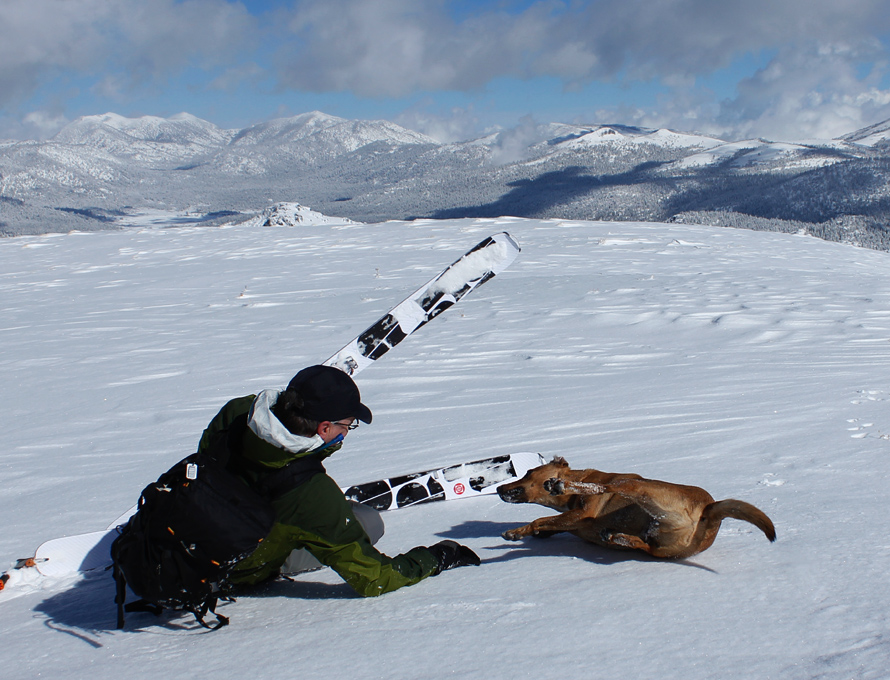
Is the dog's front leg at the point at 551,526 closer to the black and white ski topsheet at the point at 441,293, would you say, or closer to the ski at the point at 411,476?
the ski at the point at 411,476

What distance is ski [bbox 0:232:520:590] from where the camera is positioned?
10.1 ft

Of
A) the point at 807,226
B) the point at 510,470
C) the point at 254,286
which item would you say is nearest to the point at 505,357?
the point at 510,470

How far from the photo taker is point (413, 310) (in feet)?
13.9

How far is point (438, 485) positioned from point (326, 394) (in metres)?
1.40

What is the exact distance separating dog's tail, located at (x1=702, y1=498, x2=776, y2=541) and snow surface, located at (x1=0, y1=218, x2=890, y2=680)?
178 millimetres

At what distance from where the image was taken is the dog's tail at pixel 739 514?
226 centimetres

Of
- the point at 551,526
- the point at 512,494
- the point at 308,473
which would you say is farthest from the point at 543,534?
the point at 308,473

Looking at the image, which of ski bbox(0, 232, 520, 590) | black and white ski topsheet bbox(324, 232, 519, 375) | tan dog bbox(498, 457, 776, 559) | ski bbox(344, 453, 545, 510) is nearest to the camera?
tan dog bbox(498, 457, 776, 559)

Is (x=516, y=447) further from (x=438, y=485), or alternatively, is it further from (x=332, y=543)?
(x=332, y=543)

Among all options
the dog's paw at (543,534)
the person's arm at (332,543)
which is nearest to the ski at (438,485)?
the dog's paw at (543,534)

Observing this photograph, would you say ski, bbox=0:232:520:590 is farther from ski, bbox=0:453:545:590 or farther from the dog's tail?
the dog's tail

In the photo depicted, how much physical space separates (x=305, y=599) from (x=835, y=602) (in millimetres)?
1881

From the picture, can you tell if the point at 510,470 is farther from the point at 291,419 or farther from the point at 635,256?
the point at 635,256

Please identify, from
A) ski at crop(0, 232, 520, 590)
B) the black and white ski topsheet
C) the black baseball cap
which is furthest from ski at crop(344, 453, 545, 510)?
the black baseball cap
